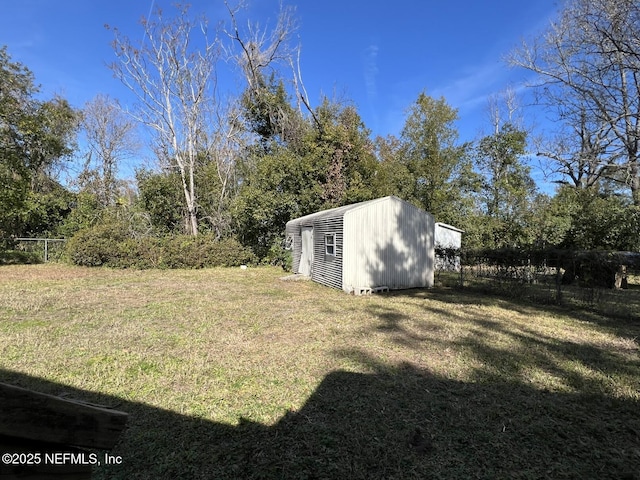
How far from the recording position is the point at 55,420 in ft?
3.02

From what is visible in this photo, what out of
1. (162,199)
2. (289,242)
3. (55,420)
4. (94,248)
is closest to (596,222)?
(289,242)

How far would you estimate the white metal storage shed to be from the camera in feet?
34.7

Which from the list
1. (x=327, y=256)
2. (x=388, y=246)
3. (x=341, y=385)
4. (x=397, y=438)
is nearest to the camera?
(x=397, y=438)

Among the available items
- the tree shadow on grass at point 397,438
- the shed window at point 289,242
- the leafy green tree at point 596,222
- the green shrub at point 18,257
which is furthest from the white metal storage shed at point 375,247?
the green shrub at point 18,257

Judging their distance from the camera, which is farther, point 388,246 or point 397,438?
point 388,246

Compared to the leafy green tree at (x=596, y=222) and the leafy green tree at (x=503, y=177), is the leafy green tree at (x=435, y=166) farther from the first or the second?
the leafy green tree at (x=596, y=222)

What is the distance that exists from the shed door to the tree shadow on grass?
976cm

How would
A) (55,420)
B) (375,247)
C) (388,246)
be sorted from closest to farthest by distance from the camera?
1. (55,420)
2. (375,247)
3. (388,246)

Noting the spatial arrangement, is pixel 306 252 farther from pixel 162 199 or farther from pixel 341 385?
pixel 162 199

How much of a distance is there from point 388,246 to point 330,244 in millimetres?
1881

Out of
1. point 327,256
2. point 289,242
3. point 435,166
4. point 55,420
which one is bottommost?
point 55,420

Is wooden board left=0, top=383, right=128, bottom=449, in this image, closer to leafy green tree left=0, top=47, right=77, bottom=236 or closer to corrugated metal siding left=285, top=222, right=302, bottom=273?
corrugated metal siding left=285, top=222, right=302, bottom=273

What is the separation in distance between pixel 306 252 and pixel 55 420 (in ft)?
43.2

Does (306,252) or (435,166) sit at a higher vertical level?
(435,166)
